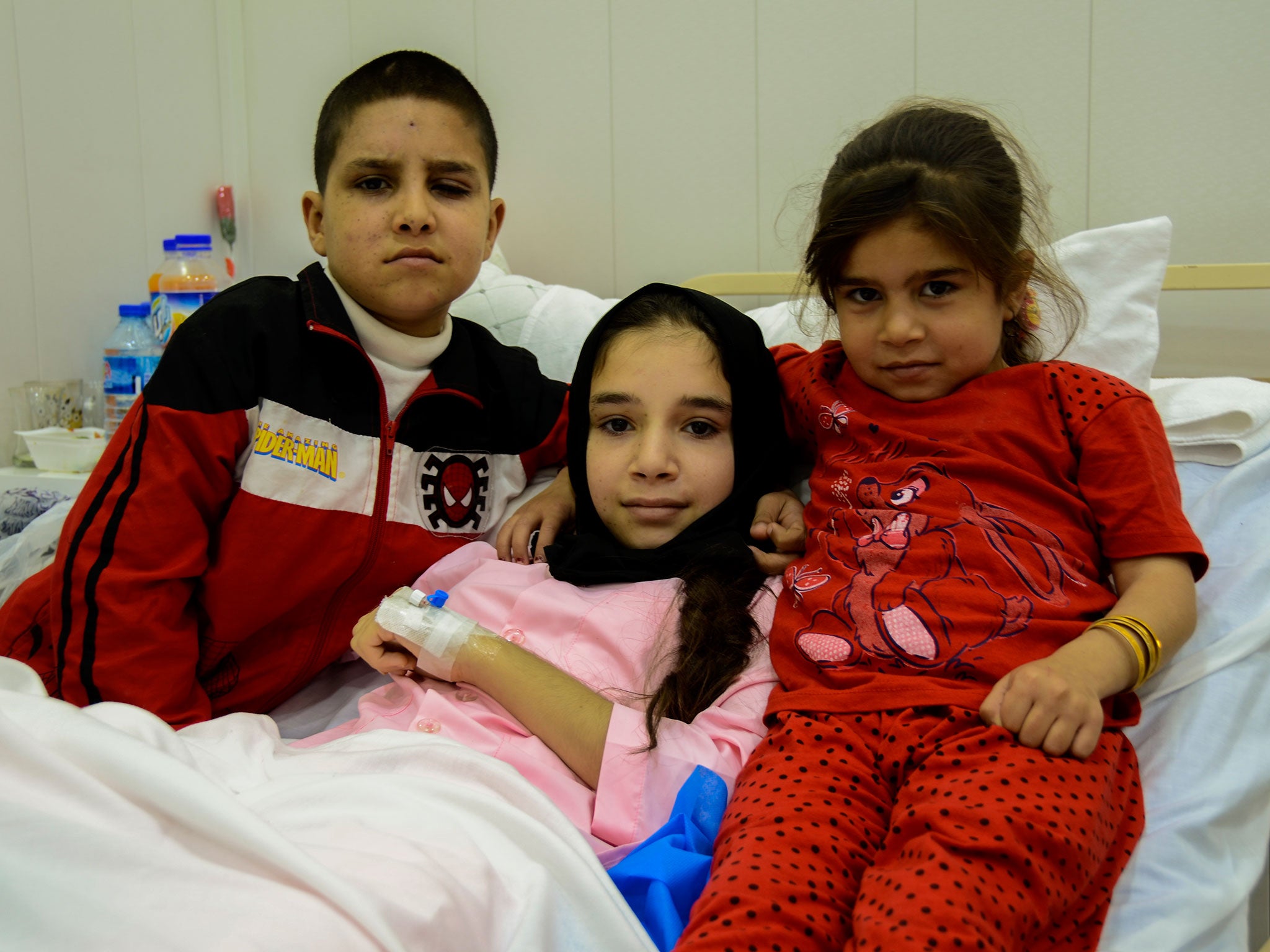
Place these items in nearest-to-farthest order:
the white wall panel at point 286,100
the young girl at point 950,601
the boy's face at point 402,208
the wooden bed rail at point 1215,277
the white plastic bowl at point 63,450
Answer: the young girl at point 950,601, the boy's face at point 402,208, the wooden bed rail at point 1215,277, the white plastic bowl at point 63,450, the white wall panel at point 286,100

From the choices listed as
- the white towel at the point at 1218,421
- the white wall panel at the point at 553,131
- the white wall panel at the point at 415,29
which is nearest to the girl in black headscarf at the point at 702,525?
the white towel at the point at 1218,421

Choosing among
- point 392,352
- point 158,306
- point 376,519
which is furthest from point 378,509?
point 158,306

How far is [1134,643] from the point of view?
90cm

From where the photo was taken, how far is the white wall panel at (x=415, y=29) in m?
2.26

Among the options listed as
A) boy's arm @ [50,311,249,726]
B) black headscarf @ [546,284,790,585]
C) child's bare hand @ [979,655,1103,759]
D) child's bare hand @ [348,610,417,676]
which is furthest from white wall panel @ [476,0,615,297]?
child's bare hand @ [979,655,1103,759]

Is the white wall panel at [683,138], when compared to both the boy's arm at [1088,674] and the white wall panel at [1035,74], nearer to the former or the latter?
the white wall panel at [1035,74]

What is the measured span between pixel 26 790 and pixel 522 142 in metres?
1.83

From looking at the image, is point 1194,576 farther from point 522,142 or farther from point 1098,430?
point 522,142

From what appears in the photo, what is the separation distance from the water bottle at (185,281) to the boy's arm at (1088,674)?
1.79 metres

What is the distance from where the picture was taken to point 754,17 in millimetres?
1975

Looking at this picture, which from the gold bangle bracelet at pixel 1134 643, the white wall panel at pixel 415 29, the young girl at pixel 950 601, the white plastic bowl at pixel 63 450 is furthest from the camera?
the white wall panel at pixel 415 29

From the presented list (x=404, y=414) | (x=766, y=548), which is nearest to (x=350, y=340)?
(x=404, y=414)

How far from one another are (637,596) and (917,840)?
472 mm

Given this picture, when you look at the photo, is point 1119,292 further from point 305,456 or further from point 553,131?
point 553,131
